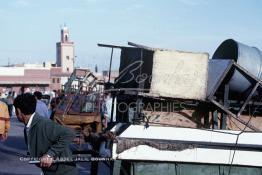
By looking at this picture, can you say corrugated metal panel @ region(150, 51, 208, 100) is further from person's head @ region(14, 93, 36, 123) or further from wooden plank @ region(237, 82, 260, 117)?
person's head @ region(14, 93, 36, 123)

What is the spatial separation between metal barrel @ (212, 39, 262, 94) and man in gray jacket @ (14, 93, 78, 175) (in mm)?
2561

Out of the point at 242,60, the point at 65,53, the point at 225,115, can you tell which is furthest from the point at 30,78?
the point at 225,115

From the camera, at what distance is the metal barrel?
6.18m

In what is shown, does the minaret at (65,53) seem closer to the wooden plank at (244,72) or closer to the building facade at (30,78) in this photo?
the building facade at (30,78)

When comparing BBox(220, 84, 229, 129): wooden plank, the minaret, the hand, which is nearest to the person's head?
the hand

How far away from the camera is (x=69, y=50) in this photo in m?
122

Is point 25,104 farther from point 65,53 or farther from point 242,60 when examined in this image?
point 65,53

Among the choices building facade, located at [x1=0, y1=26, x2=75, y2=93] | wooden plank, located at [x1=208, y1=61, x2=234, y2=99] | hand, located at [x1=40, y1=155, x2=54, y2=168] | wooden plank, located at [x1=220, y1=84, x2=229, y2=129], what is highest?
wooden plank, located at [x1=208, y1=61, x2=234, y2=99]

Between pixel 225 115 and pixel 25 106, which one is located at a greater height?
Result: pixel 25 106

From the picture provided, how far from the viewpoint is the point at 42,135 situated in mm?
4395

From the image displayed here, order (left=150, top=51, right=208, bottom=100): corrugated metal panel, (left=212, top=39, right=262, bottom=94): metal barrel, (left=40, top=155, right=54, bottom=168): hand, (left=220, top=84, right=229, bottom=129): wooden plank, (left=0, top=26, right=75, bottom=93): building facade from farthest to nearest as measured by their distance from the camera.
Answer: (left=0, top=26, right=75, bottom=93): building facade < (left=212, top=39, right=262, bottom=94): metal barrel < (left=220, top=84, right=229, bottom=129): wooden plank < (left=150, top=51, right=208, bottom=100): corrugated metal panel < (left=40, top=155, right=54, bottom=168): hand

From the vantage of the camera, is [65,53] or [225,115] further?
[65,53]

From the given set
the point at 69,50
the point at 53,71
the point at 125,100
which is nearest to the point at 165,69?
the point at 125,100

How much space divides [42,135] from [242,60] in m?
3.22
